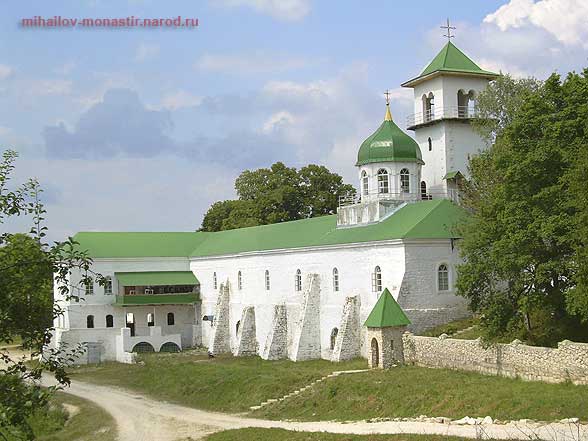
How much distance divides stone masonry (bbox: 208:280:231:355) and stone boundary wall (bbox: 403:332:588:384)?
21244mm

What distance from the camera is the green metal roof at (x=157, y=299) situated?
55.7m

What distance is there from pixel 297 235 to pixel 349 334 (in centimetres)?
1063

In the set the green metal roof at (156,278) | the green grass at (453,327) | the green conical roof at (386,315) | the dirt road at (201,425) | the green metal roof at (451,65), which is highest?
the green metal roof at (451,65)

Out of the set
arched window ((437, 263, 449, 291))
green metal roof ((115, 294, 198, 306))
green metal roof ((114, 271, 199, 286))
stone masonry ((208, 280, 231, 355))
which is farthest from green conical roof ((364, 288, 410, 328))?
green metal roof ((114, 271, 199, 286))

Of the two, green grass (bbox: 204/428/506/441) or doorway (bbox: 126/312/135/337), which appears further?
doorway (bbox: 126/312/135/337)

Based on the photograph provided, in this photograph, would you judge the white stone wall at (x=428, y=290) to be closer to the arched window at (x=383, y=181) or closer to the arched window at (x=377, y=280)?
the arched window at (x=377, y=280)

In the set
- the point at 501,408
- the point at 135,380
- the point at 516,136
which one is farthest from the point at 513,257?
Result: the point at 135,380

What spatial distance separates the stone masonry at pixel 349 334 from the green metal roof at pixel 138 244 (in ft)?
77.9

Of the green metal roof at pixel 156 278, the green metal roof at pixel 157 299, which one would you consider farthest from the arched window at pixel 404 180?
the green metal roof at pixel 156 278

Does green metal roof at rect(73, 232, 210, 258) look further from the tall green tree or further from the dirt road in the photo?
the dirt road

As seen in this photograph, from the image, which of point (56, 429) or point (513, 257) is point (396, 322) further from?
point (56, 429)

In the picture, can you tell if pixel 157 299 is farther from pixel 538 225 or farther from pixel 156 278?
pixel 538 225

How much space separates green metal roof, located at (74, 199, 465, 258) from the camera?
37375 mm

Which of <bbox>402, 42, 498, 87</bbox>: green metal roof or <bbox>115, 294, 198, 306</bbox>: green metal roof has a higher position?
<bbox>402, 42, 498, 87</bbox>: green metal roof
